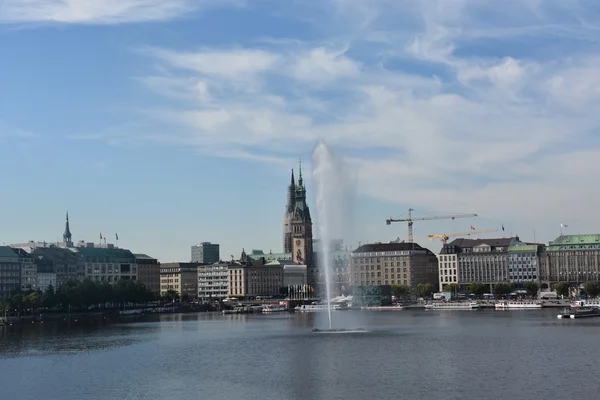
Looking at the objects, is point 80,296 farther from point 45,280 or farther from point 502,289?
point 502,289

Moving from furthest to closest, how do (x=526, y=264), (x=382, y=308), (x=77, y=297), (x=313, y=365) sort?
(x=526, y=264) < (x=382, y=308) < (x=77, y=297) < (x=313, y=365)

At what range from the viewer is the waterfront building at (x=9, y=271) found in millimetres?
170250

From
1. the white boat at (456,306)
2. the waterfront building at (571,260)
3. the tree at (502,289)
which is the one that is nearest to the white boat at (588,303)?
the white boat at (456,306)

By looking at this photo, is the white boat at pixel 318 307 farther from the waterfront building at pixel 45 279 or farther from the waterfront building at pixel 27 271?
the waterfront building at pixel 27 271

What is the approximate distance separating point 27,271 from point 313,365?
12575 centimetres

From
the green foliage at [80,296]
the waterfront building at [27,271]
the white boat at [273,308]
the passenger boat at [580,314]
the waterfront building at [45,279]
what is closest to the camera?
the passenger boat at [580,314]

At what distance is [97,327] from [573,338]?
62072 mm

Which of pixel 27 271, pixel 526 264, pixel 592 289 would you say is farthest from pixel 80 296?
pixel 526 264

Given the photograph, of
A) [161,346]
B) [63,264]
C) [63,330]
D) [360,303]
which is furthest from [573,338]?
[63,264]

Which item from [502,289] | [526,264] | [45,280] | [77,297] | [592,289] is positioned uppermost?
[526,264]

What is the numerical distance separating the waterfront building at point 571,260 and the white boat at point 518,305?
2952 centimetres

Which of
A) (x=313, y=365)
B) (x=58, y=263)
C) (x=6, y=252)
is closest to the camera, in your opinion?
(x=313, y=365)

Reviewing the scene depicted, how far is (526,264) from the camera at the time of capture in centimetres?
19762

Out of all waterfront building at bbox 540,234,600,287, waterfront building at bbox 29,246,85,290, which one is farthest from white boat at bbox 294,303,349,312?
waterfront building at bbox 29,246,85,290
